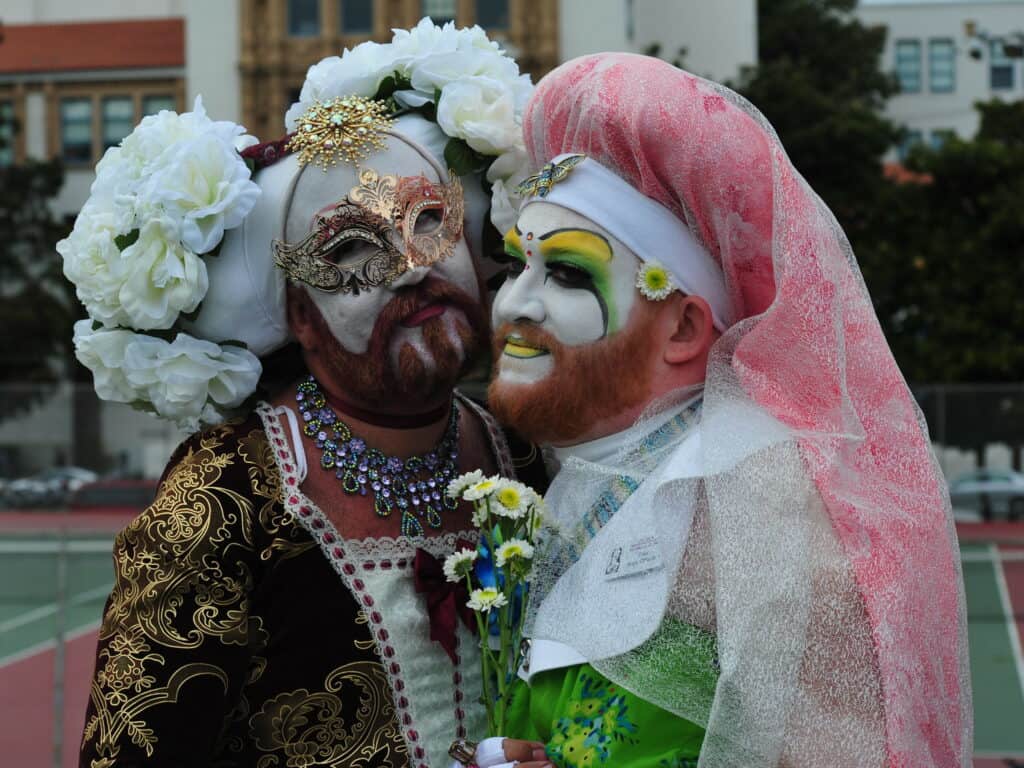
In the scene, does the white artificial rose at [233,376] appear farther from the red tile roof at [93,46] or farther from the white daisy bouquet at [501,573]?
the red tile roof at [93,46]

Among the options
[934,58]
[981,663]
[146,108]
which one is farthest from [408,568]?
[934,58]

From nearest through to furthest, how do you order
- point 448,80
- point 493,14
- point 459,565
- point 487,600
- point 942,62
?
1. point 487,600
2. point 459,565
3. point 448,80
4. point 493,14
5. point 942,62

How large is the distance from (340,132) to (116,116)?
2986cm

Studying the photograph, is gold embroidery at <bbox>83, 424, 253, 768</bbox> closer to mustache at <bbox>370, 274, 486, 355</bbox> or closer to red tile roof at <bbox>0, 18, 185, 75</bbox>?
mustache at <bbox>370, 274, 486, 355</bbox>

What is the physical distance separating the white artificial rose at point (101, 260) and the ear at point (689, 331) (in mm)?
1022

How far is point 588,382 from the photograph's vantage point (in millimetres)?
2559

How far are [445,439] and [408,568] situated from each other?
31 cm

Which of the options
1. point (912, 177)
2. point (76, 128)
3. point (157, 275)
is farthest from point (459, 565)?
point (76, 128)

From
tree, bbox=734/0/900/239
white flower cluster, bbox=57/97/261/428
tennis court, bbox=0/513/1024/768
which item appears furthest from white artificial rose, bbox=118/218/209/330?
tree, bbox=734/0/900/239

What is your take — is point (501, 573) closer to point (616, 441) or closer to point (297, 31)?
point (616, 441)

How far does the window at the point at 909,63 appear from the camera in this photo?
1810 inches

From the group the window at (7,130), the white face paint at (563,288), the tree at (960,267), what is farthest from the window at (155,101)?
the white face paint at (563,288)

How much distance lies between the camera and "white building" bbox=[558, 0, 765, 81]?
25594 mm

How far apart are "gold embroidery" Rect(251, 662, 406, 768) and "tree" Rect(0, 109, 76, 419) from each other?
24.4 meters
